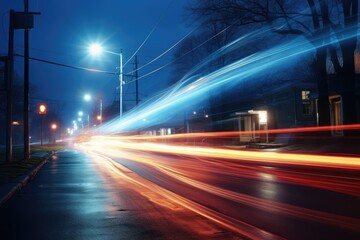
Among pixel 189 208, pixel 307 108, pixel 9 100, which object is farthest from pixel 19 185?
pixel 307 108

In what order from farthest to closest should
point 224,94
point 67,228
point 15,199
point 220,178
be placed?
point 224,94, point 220,178, point 15,199, point 67,228

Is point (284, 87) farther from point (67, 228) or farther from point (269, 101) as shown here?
point (67, 228)

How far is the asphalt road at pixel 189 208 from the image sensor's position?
7852 millimetres

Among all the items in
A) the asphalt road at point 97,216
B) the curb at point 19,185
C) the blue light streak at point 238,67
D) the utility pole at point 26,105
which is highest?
the blue light streak at point 238,67

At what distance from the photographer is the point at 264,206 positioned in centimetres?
1037

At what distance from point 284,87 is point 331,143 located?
1613 cm

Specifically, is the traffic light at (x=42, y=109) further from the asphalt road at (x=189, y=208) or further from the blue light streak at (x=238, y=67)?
the asphalt road at (x=189, y=208)

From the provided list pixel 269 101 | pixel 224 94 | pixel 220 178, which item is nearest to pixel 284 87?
pixel 269 101

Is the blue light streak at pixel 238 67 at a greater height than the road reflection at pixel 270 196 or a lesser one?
greater

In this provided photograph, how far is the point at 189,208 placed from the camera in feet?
33.4

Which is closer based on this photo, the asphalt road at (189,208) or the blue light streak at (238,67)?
the asphalt road at (189,208)

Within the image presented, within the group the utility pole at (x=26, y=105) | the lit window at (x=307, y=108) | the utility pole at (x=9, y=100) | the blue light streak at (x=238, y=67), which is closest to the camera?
the utility pole at (x=9, y=100)

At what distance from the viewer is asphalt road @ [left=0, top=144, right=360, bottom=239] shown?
7852 mm

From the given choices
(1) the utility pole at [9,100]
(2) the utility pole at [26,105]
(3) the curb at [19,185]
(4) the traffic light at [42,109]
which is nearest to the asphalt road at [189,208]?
(3) the curb at [19,185]
